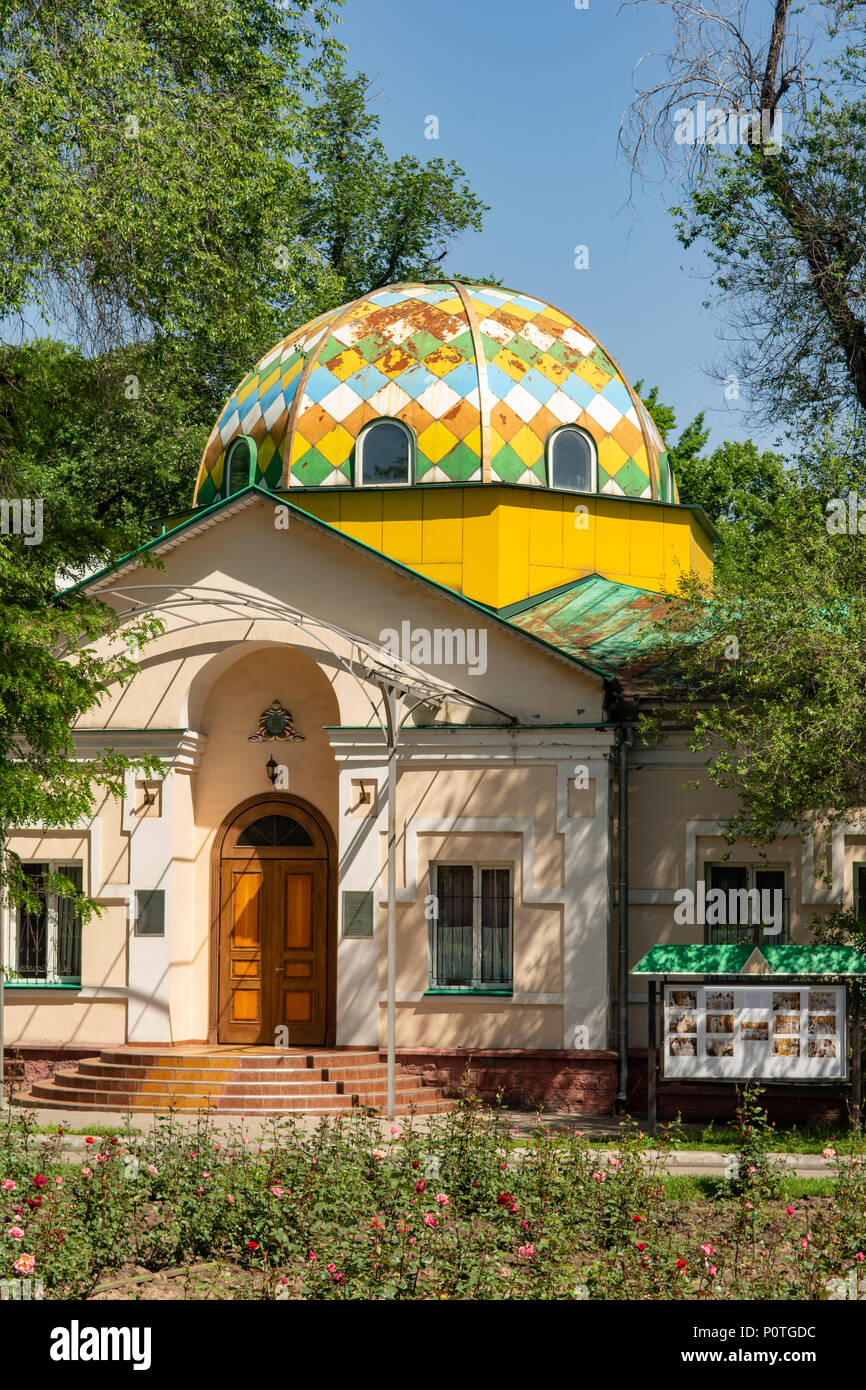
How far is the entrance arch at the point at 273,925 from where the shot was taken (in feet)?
55.4

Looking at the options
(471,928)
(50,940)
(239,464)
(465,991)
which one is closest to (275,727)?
(471,928)

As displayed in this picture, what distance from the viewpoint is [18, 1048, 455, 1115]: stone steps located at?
14.5m

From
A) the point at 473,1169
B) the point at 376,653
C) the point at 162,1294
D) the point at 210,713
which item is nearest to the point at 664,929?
the point at 376,653

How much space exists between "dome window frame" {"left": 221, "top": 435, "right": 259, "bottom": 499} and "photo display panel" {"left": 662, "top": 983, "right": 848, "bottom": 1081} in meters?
9.75

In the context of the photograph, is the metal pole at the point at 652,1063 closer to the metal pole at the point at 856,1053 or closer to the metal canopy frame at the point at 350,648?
the metal pole at the point at 856,1053

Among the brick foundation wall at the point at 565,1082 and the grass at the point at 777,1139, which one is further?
the brick foundation wall at the point at 565,1082

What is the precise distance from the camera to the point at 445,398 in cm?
1919

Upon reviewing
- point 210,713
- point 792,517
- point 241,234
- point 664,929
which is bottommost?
point 664,929

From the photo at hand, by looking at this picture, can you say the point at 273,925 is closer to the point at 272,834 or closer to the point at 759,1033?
the point at 272,834

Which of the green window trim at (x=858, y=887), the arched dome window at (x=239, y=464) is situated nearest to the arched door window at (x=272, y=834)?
the arched dome window at (x=239, y=464)

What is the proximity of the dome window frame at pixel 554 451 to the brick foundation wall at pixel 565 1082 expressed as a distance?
277 inches
